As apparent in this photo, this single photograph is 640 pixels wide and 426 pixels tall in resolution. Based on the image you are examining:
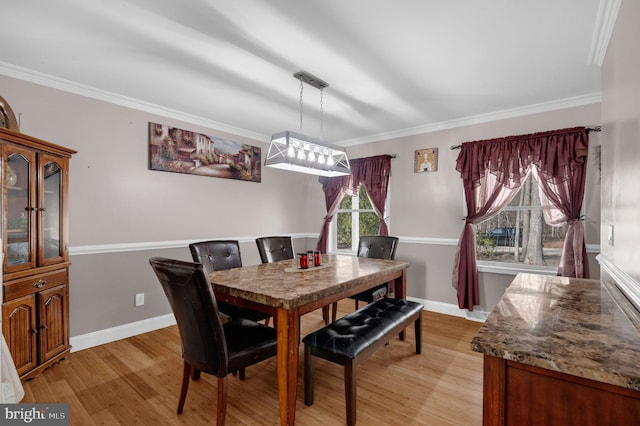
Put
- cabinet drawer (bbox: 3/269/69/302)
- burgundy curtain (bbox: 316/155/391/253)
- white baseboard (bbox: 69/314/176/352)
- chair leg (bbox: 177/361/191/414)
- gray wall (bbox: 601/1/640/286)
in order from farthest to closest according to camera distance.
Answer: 1. burgundy curtain (bbox: 316/155/391/253)
2. white baseboard (bbox: 69/314/176/352)
3. cabinet drawer (bbox: 3/269/69/302)
4. chair leg (bbox: 177/361/191/414)
5. gray wall (bbox: 601/1/640/286)

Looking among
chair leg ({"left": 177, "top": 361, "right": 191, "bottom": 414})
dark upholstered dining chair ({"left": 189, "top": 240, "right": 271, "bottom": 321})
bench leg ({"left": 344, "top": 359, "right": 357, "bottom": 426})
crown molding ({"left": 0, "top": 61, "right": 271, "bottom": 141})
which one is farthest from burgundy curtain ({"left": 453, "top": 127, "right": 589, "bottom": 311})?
crown molding ({"left": 0, "top": 61, "right": 271, "bottom": 141})

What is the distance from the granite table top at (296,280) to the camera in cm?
178

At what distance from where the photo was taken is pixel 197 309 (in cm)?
160

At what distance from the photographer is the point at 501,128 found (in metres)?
3.46

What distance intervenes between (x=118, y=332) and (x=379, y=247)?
283 cm

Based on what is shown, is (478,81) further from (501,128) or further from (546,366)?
(546,366)

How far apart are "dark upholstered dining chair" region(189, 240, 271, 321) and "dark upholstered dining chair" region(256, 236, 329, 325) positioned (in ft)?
1.03

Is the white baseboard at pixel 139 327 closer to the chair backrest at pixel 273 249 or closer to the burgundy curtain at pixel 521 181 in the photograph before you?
the burgundy curtain at pixel 521 181

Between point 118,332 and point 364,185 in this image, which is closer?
point 118,332

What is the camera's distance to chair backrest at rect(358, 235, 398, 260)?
3.36m

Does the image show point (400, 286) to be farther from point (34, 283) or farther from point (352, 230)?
point (34, 283)

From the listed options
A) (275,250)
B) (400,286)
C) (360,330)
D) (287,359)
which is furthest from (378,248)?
(287,359)

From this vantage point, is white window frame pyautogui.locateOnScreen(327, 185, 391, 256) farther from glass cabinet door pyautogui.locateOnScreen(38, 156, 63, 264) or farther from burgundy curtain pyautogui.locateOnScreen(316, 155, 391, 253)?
glass cabinet door pyautogui.locateOnScreen(38, 156, 63, 264)

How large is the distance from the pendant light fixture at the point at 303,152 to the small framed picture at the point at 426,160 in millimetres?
1522
